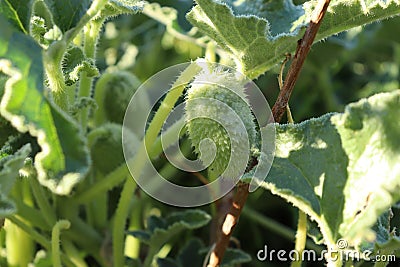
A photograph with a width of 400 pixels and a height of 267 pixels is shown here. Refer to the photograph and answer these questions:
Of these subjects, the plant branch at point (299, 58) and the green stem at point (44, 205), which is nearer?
the plant branch at point (299, 58)

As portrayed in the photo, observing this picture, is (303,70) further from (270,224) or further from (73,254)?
(73,254)

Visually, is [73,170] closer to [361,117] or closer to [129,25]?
[361,117]

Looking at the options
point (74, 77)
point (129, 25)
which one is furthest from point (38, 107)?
point (129, 25)

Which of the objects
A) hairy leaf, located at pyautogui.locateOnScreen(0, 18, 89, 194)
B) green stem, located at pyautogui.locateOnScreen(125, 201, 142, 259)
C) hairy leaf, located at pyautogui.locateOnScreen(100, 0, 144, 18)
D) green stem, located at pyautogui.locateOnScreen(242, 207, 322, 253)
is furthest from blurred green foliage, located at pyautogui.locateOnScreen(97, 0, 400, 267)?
hairy leaf, located at pyautogui.locateOnScreen(0, 18, 89, 194)

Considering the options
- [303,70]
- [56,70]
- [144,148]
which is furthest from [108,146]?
[303,70]

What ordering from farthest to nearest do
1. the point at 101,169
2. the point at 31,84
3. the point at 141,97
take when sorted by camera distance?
1. the point at 141,97
2. the point at 101,169
3. the point at 31,84

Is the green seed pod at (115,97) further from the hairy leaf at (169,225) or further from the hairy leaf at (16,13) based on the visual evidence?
the hairy leaf at (16,13)

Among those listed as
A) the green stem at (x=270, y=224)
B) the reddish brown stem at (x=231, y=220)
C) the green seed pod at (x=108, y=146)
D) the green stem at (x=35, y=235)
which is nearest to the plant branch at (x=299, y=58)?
the reddish brown stem at (x=231, y=220)
